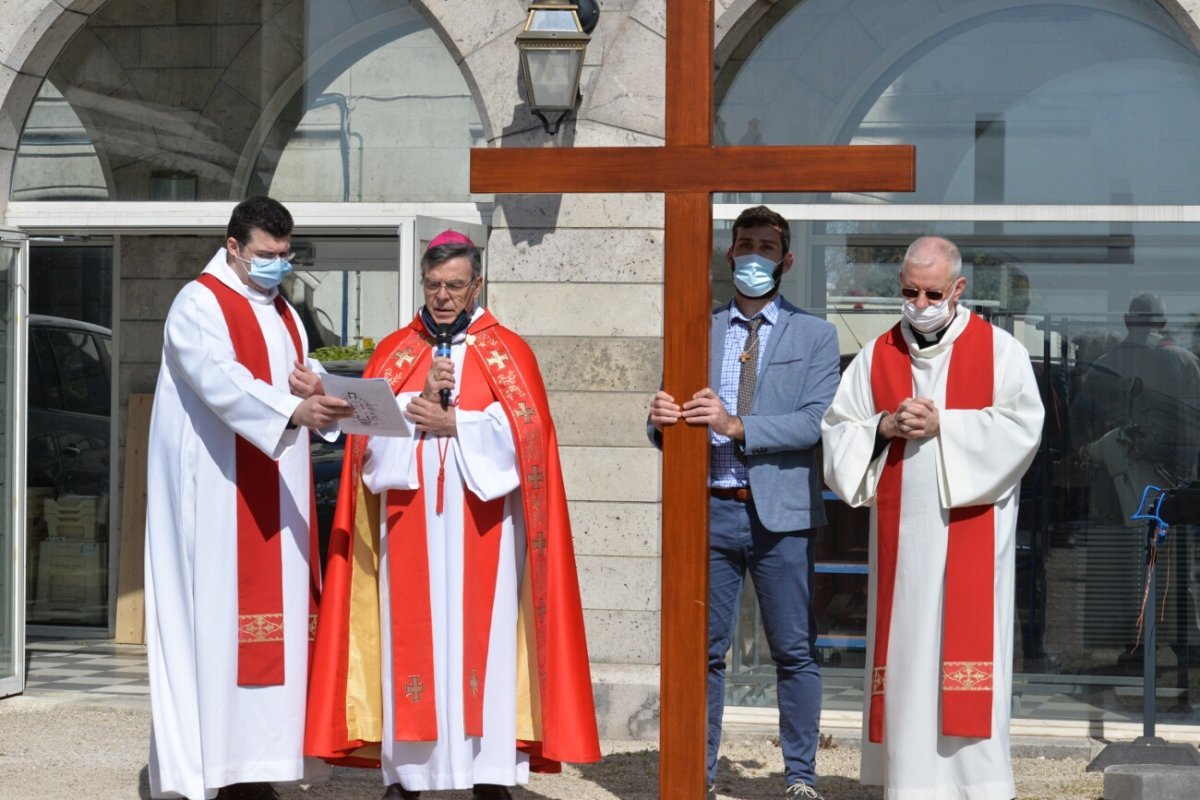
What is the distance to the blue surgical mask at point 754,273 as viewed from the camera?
17.5 feet

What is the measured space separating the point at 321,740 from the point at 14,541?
3.10m

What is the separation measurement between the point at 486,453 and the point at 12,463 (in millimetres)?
3415

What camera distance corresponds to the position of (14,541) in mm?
7836

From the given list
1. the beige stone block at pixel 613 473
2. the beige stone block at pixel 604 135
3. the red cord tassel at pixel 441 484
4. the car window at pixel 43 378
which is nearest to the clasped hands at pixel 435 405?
the red cord tassel at pixel 441 484

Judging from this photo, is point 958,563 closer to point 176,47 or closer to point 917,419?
point 917,419

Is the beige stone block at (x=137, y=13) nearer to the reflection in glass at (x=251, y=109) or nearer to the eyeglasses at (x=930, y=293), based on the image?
the reflection in glass at (x=251, y=109)

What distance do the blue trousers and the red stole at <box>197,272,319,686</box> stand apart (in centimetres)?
139

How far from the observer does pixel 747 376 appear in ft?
18.4

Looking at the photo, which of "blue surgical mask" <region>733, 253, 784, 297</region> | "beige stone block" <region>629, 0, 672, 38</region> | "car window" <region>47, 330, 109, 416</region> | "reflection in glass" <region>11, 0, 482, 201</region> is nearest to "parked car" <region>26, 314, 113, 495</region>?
"car window" <region>47, 330, 109, 416</region>

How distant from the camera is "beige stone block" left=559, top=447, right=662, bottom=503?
23.7 ft

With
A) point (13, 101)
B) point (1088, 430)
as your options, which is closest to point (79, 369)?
point (13, 101)

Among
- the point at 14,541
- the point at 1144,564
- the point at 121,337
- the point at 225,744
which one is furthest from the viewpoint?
the point at 121,337

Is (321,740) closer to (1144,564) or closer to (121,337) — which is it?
(1144,564)

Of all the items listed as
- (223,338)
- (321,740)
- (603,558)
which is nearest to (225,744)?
(321,740)
